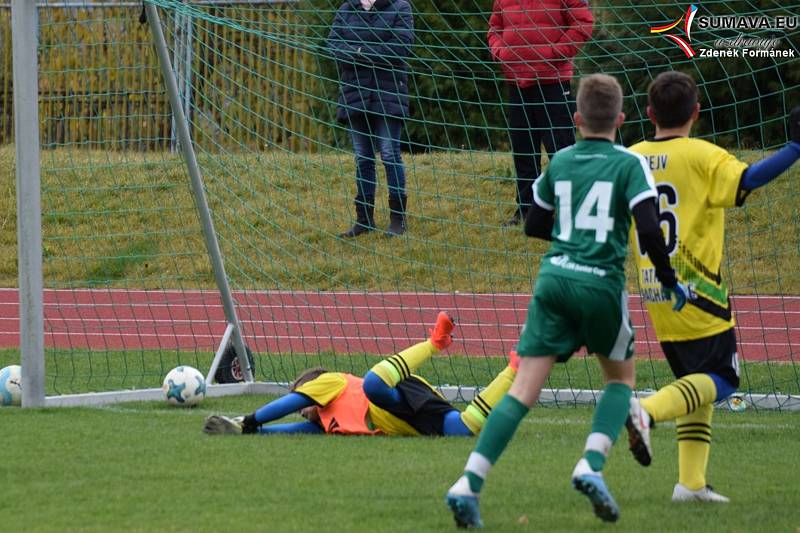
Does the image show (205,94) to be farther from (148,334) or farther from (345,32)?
(148,334)

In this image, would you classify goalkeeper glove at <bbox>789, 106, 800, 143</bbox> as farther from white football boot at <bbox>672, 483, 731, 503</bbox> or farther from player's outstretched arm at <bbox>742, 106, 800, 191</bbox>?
white football boot at <bbox>672, 483, 731, 503</bbox>

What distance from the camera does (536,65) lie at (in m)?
9.37

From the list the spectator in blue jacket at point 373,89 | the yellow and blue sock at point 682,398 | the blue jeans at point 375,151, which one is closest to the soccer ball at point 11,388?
the spectator in blue jacket at point 373,89

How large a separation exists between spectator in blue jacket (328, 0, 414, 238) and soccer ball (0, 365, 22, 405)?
2.74 metres

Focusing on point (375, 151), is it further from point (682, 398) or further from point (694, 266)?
point (682, 398)

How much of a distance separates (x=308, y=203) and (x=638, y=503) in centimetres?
652

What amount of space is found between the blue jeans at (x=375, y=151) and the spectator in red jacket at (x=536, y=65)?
918mm

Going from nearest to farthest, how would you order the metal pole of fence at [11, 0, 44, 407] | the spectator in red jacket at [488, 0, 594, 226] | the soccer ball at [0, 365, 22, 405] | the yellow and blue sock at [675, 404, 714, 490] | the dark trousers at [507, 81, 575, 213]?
the yellow and blue sock at [675, 404, 714, 490]
the metal pole of fence at [11, 0, 44, 407]
the soccer ball at [0, 365, 22, 405]
the spectator in red jacket at [488, 0, 594, 226]
the dark trousers at [507, 81, 575, 213]

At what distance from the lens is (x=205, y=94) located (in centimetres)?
891

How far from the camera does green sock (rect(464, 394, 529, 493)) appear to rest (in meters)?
4.40

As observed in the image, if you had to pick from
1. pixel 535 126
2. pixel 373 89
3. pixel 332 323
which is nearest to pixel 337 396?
pixel 373 89

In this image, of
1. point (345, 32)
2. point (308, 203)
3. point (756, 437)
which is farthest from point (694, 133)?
point (756, 437)

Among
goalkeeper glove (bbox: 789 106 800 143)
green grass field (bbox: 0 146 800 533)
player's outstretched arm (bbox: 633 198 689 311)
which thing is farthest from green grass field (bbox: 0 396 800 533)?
goalkeeper glove (bbox: 789 106 800 143)

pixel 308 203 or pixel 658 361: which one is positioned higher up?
pixel 308 203
